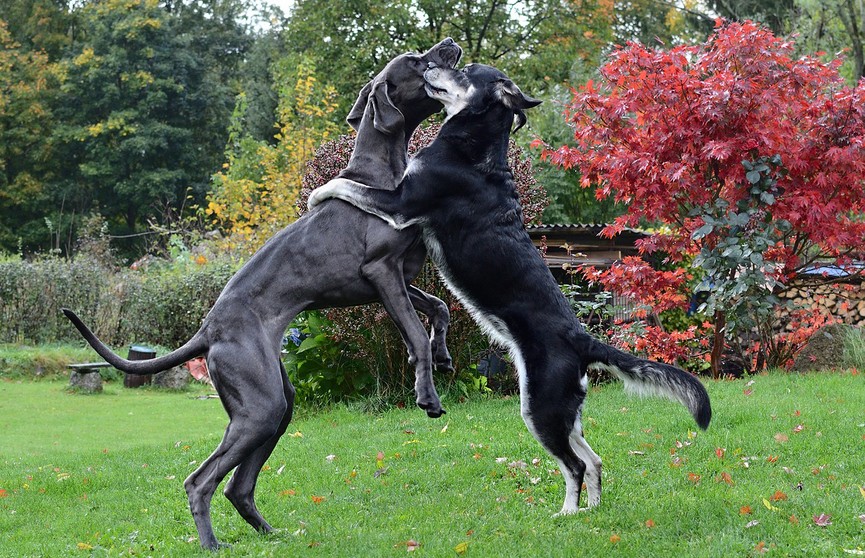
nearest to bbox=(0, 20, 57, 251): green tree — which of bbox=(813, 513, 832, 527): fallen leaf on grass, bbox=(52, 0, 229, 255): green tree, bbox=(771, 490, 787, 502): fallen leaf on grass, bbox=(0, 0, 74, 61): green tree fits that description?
bbox=(52, 0, 229, 255): green tree

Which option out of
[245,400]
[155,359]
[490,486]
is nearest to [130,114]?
[490,486]

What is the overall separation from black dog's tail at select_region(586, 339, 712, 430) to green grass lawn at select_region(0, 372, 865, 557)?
29.2 inches

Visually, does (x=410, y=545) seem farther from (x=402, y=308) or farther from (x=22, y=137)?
(x=22, y=137)

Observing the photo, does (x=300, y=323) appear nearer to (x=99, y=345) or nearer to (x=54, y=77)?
(x=99, y=345)

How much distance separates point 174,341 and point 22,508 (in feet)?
33.0

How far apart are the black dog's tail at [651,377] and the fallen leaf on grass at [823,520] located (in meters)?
0.86

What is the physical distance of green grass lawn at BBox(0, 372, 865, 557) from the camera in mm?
4461

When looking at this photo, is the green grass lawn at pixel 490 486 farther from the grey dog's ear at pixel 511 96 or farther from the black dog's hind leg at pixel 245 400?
the grey dog's ear at pixel 511 96

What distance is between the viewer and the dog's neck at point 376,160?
4.09 m

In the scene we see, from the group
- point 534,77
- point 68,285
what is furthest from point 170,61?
point 68,285

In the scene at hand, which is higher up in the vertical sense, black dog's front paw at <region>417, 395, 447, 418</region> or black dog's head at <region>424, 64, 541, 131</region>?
black dog's head at <region>424, 64, 541, 131</region>

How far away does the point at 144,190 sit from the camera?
32.6 meters

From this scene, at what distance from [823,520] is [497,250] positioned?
Answer: 2337 mm

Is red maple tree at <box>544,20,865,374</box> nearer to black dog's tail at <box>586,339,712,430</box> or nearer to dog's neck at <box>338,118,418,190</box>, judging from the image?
black dog's tail at <box>586,339,712,430</box>
